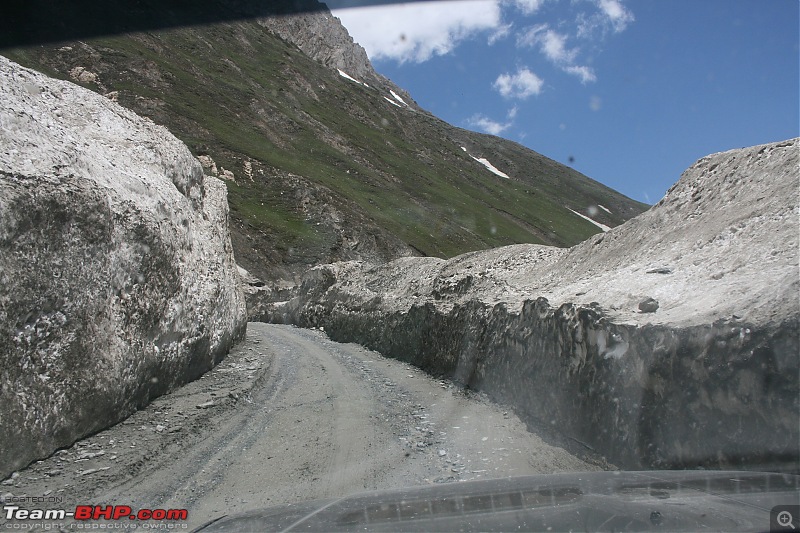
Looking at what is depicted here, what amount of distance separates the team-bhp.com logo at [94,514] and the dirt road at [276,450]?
0.33 feet

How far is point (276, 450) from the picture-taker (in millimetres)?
7898

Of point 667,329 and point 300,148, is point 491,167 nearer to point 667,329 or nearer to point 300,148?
point 300,148

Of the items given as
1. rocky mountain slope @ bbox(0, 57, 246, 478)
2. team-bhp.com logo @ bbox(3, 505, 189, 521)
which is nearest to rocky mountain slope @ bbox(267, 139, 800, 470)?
team-bhp.com logo @ bbox(3, 505, 189, 521)

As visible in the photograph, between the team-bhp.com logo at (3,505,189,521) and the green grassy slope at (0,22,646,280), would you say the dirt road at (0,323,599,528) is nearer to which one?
the team-bhp.com logo at (3,505,189,521)

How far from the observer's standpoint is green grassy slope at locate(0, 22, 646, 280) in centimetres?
6128

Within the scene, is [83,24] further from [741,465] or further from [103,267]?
[741,465]

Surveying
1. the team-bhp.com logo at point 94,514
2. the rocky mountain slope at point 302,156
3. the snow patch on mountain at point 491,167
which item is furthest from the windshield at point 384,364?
the snow patch on mountain at point 491,167

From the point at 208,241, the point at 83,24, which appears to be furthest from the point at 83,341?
the point at 83,24

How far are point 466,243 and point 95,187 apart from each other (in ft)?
213

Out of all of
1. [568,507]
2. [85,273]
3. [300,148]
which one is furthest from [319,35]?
[568,507]

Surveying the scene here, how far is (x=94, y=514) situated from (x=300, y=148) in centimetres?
7758

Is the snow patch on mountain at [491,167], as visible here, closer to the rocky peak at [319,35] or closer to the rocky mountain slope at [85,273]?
the rocky peak at [319,35]

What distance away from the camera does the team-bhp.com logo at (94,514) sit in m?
5.79

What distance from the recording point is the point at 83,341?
7.51m
